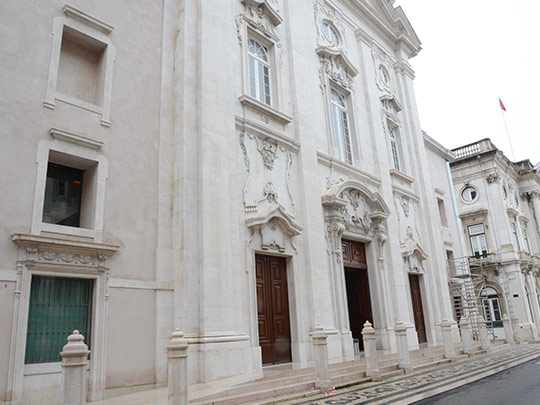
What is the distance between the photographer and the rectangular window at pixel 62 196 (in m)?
8.17

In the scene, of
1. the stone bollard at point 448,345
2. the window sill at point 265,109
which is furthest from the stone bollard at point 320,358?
the window sill at point 265,109

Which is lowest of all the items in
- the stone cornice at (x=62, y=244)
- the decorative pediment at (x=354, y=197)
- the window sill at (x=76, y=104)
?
the stone cornice at (x=62, y=244)

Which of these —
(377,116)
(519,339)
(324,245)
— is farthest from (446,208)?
(324,245)

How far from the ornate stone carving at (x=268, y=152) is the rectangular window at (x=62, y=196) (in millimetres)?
4751

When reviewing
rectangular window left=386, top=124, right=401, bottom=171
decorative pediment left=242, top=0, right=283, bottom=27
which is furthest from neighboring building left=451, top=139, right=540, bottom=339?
decorative pediment left=242, top=0, right=283, bottom=27

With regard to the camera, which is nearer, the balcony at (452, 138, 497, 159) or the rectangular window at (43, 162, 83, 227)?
the rectangular window at (43, 162, 83, 227)

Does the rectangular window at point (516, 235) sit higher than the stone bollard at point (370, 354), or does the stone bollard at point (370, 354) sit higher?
the rectangular window at point (516, 235)

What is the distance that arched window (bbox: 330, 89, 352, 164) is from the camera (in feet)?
51.2

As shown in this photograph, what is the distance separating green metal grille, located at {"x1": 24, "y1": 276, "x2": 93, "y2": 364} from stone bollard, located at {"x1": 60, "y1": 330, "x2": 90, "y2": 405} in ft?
8.33

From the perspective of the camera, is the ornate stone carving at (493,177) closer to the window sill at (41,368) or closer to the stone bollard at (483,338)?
the stone bollard at (483,338)

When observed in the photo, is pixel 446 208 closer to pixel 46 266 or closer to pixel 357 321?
pixel 357 321

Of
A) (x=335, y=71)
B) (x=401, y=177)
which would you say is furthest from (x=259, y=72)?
(x=401, y=177)

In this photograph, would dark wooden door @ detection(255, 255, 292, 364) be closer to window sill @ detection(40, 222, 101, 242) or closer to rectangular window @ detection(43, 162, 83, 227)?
window sill @ detection(40, 222, 101, 242)

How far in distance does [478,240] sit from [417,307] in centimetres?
1917
